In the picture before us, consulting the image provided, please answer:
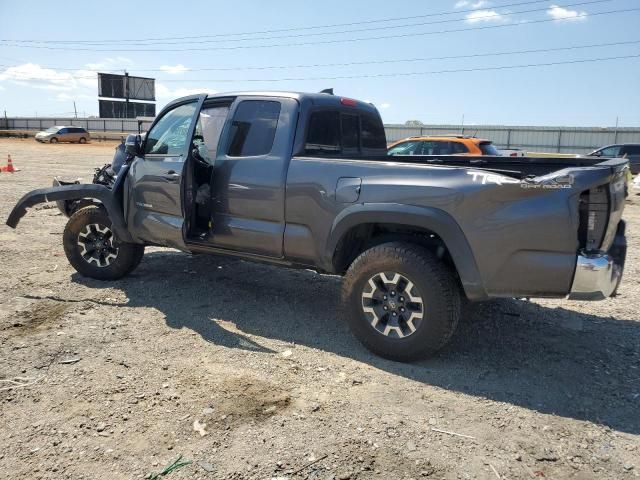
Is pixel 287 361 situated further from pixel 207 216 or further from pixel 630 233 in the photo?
pixel 630 233

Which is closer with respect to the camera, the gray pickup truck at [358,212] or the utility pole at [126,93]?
the gray pickup truck at [358,212]

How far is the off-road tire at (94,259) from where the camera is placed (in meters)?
5.86

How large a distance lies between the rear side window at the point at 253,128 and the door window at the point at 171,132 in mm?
555

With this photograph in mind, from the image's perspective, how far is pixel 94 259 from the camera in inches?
234

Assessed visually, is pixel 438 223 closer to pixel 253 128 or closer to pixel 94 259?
pixel 253 128

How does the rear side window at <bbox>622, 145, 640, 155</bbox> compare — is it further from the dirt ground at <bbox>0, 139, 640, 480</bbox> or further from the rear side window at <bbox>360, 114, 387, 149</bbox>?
the rear side window at <bbox>360, 114, 387, 149</bbox>

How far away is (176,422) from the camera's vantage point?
3.21 metres

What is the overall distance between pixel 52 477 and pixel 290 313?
9.03ft

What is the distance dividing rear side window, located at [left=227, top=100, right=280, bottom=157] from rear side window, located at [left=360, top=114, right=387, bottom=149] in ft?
4.01

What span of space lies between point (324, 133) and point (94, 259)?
9.74 ft

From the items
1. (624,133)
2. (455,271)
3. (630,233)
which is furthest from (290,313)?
(624,133)

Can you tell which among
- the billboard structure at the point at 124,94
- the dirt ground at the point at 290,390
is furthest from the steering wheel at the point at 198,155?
the billboard structure at the point at 124,94

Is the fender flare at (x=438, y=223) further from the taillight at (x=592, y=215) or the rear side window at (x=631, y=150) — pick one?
the rear side window at (x=631, y=150)

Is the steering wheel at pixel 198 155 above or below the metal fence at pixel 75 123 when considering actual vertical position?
below
